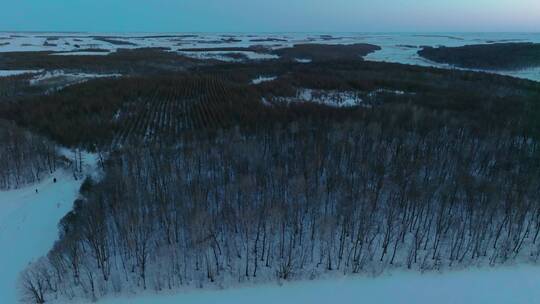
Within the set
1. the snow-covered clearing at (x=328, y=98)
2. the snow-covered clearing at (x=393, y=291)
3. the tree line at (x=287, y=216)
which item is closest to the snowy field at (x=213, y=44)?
the snow-covered clearing at (x=328, y=98)

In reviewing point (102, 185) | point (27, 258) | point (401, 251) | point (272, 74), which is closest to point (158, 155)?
point (102, 185)

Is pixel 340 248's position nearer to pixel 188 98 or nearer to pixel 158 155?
pixel 158 155

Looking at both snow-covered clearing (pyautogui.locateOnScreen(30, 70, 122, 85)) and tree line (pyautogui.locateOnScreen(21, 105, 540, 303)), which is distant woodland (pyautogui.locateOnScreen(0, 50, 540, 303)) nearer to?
tree line (pyautogui.locateOnScreen(21, 105, 540, 303))

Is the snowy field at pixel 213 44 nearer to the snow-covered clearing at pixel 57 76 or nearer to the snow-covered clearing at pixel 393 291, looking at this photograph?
the snow-covered clearing at pixel 57 76

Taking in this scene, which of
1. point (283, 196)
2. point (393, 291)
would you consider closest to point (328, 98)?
point (283, 196)

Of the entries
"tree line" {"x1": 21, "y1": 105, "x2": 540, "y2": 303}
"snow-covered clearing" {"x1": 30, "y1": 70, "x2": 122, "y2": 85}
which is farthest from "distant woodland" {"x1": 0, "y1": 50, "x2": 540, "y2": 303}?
"snow-covered clearing" {"x1": 30, "y1": 70, "x2": 122, "y2": 85}

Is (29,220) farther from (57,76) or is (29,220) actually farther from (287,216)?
(57,76)
